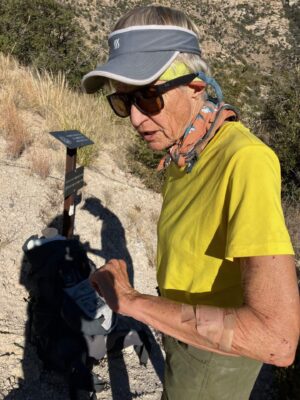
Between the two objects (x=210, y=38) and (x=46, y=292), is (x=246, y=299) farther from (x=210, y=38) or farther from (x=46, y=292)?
(x=210, y=38)

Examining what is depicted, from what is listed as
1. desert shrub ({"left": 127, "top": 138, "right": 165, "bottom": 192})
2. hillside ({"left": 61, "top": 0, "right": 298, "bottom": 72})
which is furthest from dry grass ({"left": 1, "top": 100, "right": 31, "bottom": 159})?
hillside ({"left": 61, "top": 0, "right": 298, "bottom": 72})

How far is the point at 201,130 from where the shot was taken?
1.13 meters

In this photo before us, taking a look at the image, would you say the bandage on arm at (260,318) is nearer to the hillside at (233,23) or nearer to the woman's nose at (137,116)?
the woman's nose at (137,116)

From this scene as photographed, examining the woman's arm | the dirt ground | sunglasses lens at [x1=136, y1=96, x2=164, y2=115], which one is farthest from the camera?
the dirt ground

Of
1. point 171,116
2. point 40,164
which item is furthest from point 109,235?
point 171,116

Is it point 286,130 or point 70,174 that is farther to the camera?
point 286,130

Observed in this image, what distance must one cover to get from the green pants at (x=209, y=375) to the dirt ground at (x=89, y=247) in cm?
155

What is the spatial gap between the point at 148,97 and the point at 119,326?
235 centimetres

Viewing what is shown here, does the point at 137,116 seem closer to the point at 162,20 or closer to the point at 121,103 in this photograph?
the point at 121,103

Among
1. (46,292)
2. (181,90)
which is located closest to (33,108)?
(46,292)

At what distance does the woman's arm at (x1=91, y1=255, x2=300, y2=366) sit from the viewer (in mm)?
811

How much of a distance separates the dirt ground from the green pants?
5.09ft

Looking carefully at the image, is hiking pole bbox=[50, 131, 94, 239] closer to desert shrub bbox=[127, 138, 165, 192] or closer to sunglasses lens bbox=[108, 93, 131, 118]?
sunglasses lens bbox=[108, 93, 131, 118]

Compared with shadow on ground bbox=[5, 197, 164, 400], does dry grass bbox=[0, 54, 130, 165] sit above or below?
above
